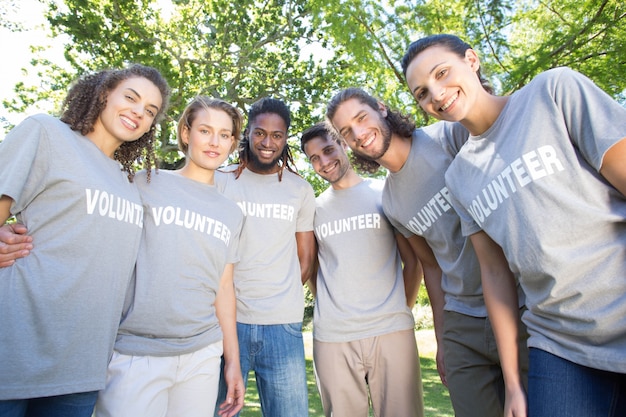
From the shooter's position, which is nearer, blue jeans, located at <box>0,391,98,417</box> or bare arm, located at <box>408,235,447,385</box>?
blue jeans, located at <box>0,391,98,417</box>

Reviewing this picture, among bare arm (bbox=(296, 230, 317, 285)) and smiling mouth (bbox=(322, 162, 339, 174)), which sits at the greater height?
smiling mouth (bbox=(322, 162, 339, 174))

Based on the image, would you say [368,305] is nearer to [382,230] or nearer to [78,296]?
[382,230]

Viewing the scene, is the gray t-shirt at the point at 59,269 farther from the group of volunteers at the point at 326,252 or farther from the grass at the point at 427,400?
the grass at the point at 427,400

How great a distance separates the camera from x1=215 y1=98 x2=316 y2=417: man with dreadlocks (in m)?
3.04

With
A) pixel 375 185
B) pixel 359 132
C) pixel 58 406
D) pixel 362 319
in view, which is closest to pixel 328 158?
pixel 375 185

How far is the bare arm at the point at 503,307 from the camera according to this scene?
2.14 meters

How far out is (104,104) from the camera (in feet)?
7.68

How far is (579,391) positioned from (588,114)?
3.71ft

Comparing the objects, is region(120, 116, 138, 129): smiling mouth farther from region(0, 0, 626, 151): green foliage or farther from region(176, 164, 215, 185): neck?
region(0, 0, 626, 151): green foliage

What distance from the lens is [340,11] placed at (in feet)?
19.5

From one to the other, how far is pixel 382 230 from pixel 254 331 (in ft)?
4.04

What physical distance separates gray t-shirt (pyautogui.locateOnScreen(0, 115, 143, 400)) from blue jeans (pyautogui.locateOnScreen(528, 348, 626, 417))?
1.98 meters

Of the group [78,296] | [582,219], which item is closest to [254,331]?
[78,296]

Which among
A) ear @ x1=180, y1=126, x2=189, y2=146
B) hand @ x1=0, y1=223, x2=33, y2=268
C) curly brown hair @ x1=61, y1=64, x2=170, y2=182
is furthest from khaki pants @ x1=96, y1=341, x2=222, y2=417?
Answer: ear @ x1=180, y1=126, x2=189, y2=146
